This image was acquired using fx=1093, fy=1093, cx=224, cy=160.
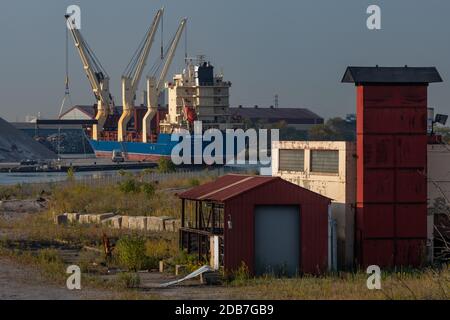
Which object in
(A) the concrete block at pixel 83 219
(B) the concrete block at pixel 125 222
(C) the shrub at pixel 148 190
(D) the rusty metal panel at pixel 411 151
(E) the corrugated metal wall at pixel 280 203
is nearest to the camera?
(E) the corrugated metal wall at pixel 280 203

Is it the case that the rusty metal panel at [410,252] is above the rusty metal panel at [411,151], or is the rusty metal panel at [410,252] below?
below

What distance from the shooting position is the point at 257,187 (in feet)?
71.8

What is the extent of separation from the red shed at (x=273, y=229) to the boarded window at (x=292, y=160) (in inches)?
121

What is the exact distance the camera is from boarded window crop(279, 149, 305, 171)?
83.2 feet

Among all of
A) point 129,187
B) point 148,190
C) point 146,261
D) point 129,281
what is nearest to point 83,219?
point 148,190

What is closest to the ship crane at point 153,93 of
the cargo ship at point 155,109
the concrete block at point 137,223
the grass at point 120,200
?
the cargo ship at point 155,109

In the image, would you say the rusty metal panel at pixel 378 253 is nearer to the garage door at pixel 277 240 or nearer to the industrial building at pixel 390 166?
the industrial building at pixel 390 166

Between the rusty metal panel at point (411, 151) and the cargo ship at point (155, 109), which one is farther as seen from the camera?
the cargo ship at point (155, 109)

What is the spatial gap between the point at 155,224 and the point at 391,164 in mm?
9963

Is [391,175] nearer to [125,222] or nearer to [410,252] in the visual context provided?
[410,252]

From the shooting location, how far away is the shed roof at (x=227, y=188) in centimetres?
2203

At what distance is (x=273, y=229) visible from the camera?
72.0 ft

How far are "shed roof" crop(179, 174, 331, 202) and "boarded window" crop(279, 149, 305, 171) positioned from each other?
4.44ft
